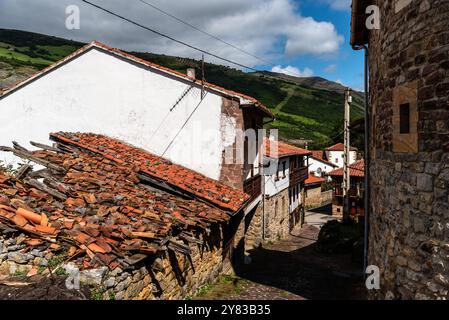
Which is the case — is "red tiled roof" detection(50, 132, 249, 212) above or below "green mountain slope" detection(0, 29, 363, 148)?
below

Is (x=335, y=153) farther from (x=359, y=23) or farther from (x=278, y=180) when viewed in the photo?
(x=359, y=23)

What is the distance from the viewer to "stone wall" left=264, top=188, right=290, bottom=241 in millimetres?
20031

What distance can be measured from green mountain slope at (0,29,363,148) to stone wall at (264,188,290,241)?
41.8 meters

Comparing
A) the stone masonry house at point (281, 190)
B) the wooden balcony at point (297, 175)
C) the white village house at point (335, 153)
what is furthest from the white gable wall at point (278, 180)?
the white village house at point (335, 153)

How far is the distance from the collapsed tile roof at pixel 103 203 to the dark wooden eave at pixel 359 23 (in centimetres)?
537

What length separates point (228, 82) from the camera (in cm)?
10931

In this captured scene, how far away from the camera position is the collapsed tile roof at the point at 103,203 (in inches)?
204

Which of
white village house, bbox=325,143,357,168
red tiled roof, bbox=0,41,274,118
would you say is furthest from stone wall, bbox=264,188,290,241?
white village house, bbox=325,143,357,168

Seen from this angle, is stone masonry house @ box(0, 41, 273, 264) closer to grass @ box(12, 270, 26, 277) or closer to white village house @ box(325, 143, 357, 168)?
grass @ box(12, 270, 26, 277)

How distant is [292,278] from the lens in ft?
40.4

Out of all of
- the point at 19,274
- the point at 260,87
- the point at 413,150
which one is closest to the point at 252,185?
the point at 413,150
